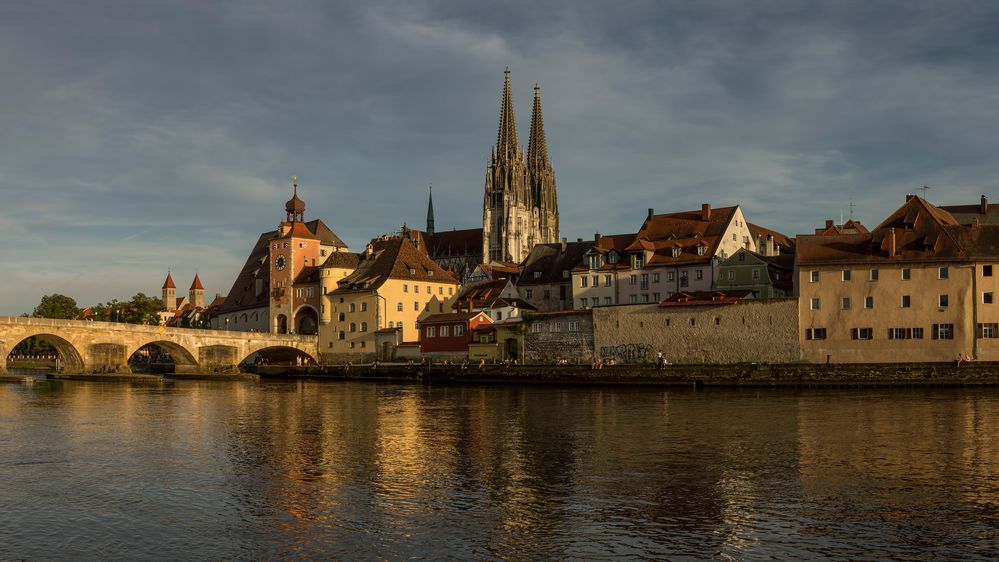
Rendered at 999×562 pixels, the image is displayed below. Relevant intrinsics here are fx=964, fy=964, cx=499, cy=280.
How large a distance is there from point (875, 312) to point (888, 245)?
4.70 meters

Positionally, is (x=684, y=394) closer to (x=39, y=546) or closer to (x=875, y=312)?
(x=875, y=312)

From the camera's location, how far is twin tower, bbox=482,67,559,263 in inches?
6747

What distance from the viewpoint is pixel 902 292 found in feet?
214

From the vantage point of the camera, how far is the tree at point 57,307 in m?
139

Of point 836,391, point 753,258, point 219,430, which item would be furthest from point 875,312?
point 219,430

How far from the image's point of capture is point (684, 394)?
5912cm

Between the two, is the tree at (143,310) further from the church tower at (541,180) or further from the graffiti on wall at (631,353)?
the graffiti on wall at (631,353)

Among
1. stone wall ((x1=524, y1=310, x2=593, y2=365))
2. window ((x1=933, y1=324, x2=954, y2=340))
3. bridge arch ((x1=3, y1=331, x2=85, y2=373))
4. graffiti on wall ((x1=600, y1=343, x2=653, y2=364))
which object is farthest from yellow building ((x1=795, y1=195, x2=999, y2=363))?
bridge arch ((x1=3, y1=331, x2=85, y2=373))

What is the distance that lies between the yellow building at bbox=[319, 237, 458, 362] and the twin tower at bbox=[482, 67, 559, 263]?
5931 centimetres

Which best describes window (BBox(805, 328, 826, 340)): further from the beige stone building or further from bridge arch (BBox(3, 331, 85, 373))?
bridge arch (BBox(3, 331, 85, 373))

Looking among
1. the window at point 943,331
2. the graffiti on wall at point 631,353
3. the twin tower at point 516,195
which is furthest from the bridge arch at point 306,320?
the window at point 943,331

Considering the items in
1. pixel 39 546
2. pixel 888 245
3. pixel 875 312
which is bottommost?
pixel 39 546

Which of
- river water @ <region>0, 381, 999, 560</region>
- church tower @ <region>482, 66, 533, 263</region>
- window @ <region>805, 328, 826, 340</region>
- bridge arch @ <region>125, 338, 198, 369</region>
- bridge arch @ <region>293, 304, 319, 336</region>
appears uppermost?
church tower @ <region>482, 66, 533, 263</region>

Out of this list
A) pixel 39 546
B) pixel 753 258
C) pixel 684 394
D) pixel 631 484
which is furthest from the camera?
pixel 753 258
